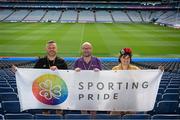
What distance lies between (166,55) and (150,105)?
17724 millimetres

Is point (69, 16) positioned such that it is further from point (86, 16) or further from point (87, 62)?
point (87, 62)

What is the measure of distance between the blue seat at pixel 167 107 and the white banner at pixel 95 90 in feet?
0.91

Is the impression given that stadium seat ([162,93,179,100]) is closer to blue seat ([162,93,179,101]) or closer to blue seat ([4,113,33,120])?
Result: blue seat ([162,93,179,101])

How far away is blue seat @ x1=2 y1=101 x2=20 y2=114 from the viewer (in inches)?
265

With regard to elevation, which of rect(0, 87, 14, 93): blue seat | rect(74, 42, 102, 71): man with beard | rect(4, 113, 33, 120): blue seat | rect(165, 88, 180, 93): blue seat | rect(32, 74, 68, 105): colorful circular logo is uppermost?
rect(74, 42, 102, 71): man with beard

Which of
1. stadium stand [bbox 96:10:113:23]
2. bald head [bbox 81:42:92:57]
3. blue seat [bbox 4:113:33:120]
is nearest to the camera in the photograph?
blue seat [bbox 4:113:33:120]

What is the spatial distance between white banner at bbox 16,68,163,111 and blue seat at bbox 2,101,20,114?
0.26 meters

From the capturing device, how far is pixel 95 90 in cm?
663

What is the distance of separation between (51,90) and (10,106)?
918 millimetres

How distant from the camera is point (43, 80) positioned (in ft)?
21.8

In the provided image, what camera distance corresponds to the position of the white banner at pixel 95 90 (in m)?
6.61

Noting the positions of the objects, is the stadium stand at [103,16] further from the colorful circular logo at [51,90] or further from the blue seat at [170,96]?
the colorful circular logo at [51,90]

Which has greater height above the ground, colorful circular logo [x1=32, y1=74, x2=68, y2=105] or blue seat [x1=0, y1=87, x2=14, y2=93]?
colorful circular logo [x1=32, y1=74, x2=68, y2=105]

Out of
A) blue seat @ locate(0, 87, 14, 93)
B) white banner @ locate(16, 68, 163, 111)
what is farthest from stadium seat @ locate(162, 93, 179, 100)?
blue seat @ locate(0, 87, 14, 93)
